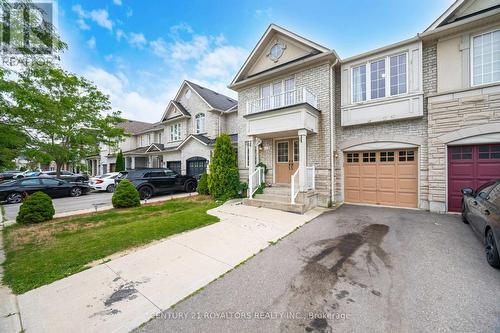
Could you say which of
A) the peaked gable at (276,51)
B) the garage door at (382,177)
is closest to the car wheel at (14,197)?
the peaked gable at (276,51)

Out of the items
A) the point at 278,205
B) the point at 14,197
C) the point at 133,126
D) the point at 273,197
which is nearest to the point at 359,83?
the point at 273,197

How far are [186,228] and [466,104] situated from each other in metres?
10.1

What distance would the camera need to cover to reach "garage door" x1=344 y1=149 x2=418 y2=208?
27.0 feet

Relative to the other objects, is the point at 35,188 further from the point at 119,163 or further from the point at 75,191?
the point at 119,163

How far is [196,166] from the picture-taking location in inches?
650

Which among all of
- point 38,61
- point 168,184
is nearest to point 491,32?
point 168,184

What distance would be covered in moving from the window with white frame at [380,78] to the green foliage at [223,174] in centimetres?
657

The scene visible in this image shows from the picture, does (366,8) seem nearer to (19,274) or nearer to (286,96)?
(286,96)

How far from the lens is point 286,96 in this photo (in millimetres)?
9383

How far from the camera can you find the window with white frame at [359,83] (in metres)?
8.88

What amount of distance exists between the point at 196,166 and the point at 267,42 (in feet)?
33.1

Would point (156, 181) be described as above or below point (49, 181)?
below

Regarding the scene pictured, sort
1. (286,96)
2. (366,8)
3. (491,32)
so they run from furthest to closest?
1. (366,8)
2. (286,96)
3. (491,32)

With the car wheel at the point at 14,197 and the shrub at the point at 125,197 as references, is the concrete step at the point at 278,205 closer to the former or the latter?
the shrub at the point at 125,197
